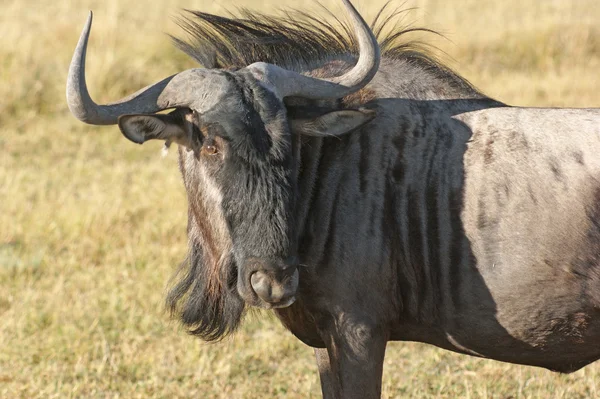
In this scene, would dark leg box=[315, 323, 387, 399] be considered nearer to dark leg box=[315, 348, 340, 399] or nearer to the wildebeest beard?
dark leg box=[315, 348, 340, 399]

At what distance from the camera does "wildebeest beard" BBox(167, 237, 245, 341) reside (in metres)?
3.81

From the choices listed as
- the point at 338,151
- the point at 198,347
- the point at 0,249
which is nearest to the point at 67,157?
the point at 0,249

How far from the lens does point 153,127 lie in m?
3.55

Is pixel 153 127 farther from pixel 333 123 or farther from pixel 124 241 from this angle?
pixel 124 241

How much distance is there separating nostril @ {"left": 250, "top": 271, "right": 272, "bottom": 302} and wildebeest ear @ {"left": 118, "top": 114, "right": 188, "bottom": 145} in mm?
626

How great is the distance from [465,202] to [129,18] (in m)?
10.6

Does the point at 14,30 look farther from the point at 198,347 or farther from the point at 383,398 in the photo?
the point at 383,398

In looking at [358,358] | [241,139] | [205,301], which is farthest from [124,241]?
[241,139]

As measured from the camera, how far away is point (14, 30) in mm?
11219

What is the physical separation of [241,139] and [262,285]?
529 millimetres

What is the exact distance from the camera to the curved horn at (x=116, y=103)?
3490mm

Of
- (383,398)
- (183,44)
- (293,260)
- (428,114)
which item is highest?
(183,44)

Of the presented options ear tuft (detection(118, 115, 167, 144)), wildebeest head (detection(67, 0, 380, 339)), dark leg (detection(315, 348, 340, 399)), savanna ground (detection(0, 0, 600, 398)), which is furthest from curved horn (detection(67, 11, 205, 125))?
savanna ground (detection(0, 0, 600, 398))

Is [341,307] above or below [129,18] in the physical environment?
below
